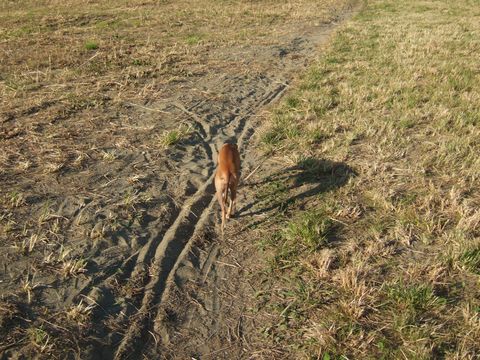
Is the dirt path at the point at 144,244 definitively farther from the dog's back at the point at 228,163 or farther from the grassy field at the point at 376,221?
the dog's back at the point at 228,163

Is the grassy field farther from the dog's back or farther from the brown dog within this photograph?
the dog's back

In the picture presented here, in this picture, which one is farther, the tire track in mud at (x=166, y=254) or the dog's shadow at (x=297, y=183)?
the dog's shadow at (x=297, y=183)

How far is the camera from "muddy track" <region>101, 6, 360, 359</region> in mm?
4062

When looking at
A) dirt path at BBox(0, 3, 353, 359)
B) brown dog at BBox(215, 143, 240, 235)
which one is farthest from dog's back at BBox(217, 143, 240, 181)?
dirt path at BBox(0, 3, 353, 359)

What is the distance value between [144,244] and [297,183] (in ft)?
7.90

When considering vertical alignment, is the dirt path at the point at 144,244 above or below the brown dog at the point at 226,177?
below

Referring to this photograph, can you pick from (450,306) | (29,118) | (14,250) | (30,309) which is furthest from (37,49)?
(450,306)

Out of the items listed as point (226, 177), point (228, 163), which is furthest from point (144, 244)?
point (228, 163)

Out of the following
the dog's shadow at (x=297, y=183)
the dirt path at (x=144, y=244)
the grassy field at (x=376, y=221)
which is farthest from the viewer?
the dog's shadow at (x=297, y=183)

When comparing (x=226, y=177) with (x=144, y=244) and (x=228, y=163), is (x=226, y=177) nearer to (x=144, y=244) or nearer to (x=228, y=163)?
(x=228, y=163)

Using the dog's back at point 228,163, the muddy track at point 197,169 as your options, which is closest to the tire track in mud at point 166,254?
the muddy track at point 197,169

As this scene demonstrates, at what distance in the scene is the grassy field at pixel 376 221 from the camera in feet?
12.2

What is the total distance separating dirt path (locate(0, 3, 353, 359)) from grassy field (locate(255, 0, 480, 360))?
459 millimetres

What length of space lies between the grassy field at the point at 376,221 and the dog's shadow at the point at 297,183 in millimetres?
29
